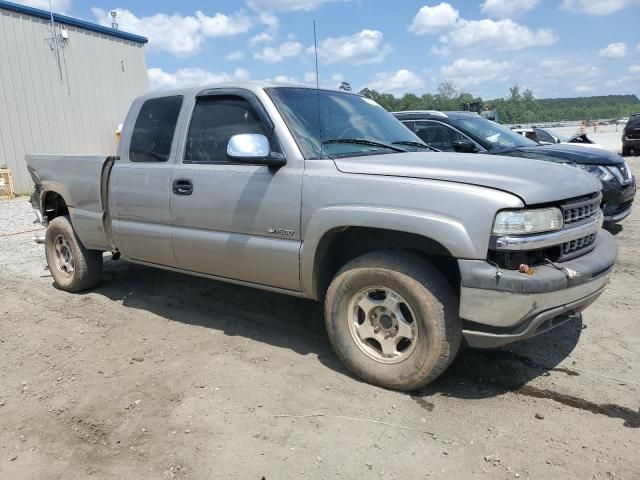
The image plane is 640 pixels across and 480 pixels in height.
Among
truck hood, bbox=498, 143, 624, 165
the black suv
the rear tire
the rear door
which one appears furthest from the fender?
the black suv

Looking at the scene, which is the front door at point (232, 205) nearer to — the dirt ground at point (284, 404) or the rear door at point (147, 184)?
the rear door at point (147, 184)

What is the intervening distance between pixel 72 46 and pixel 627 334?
16.3 metres

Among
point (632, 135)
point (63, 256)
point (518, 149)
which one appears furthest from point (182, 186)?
point (632, 135)

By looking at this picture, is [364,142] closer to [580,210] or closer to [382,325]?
[382,325]

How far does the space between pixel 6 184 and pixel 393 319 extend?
13489mm

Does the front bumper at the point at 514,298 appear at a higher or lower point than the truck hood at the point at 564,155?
lower

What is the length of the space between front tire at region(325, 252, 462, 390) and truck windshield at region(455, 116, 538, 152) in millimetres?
4593

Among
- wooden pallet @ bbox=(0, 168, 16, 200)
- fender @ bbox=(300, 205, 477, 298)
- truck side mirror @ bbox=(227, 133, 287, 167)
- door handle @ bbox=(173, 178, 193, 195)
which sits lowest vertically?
wooden pallet @ bbox=(0, 168, 16, 200)

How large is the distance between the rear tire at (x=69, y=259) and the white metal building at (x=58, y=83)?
382 inches

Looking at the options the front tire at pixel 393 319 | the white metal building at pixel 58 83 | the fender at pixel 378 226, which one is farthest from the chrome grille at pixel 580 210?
the white metal building at pixel 58 83

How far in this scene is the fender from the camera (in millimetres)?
Result: 2961

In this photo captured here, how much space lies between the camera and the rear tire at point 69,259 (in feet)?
18.3

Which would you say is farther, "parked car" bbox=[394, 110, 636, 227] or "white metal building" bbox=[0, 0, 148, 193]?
"white metal building" bbox=[0, 0, 148, 193]

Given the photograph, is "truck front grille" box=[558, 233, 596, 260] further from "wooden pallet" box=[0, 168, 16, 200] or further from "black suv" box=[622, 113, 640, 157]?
"black suv" box=[622, 113, 640, 157]
